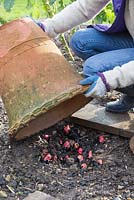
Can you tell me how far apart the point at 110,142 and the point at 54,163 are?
291 mm

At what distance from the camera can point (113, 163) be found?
2471 mm

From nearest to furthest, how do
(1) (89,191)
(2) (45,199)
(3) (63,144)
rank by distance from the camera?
(2) (45,199) → (1) (89,191) → (3) (63,144)

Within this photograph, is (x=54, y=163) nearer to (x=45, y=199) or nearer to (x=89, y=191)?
(x=89, y=191)

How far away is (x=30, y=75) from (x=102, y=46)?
1.78ft

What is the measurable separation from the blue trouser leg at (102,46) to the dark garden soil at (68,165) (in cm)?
29

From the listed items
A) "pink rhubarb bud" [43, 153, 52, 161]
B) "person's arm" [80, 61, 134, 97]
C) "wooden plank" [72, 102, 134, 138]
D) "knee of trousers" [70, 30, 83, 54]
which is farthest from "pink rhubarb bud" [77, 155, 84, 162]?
"knee of trousers" [70, 30, 83, 54]

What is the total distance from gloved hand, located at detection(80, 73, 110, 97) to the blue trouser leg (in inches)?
8.2

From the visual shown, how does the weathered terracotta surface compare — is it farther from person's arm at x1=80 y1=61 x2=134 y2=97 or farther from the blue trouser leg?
the blue trouser leg

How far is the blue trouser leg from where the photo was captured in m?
2.52

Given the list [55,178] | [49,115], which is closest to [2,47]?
[49,115]

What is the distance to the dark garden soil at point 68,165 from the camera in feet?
7.50

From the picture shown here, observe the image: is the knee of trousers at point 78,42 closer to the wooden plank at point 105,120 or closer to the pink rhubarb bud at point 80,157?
the wooden plank at point 105,120

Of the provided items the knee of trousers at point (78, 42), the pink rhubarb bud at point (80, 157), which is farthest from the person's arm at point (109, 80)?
the knee of trousers at point (78, 42)

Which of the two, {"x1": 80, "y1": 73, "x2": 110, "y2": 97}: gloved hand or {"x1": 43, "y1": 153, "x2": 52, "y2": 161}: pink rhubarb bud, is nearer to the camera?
{"x1": 80, "y1": 73, "x2": 110, "y2": 97}: gloved hand
